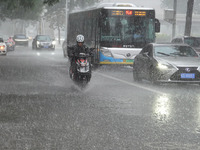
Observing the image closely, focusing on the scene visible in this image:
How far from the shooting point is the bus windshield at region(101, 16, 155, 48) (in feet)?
76.9

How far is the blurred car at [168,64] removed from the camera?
1570cm

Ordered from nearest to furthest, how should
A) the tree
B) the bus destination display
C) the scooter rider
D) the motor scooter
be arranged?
the motor scooter
the scooter rider
the bus destination display
the tree

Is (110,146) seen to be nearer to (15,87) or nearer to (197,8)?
(15,87)

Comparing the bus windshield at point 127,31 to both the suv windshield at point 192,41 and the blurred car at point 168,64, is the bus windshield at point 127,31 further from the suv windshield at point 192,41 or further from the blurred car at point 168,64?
the suv windshield at point 192,41

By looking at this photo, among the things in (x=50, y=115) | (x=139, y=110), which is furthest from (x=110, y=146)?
(x=139, y=110)

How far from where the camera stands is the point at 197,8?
12762cm

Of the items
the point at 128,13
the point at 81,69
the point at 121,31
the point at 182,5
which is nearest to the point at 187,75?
the point at 81,69

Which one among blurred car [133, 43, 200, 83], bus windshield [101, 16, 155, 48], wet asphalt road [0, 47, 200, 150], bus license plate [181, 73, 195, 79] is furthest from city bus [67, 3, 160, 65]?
bus license plate [181, 73, 195, 79]

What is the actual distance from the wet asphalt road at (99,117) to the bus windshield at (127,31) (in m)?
7.57

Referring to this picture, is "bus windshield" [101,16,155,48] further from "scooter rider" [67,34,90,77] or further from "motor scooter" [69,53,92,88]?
"motor scooter" [69,53,92,88]

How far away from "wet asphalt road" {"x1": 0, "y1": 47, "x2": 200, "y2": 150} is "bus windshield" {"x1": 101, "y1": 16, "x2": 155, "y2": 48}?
7.57 m

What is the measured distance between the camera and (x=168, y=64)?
15.9m

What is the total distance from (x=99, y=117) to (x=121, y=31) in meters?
14.2

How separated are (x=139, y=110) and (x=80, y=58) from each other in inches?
198
